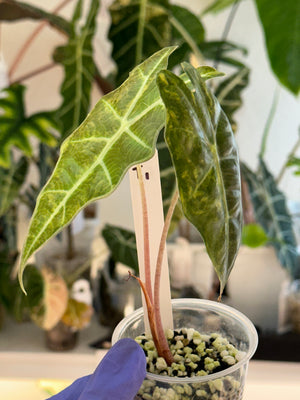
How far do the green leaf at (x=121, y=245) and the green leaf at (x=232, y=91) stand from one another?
1.05ft

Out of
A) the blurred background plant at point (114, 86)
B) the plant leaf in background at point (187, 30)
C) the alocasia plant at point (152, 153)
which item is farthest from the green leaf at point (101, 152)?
the plant leaf in background at point (187, 30)

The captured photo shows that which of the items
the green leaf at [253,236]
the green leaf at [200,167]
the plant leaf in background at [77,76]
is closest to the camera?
the green leaf at [200,167]

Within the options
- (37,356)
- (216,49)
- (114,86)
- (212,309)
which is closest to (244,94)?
(216,49)

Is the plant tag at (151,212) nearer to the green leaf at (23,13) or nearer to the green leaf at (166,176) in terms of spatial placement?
the green leaf at (166,176)

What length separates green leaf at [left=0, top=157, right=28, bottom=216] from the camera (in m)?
1.04

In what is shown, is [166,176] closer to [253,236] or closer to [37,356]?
[253,236]

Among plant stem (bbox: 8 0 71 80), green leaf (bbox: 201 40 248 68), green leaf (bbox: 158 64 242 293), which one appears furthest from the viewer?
plant stem (bbox: 8 0 71 80)

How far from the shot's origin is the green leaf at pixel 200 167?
0.23 metres

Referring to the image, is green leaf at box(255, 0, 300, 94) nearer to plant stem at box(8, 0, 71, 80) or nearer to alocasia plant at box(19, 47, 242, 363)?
alocasia plant at box(19, 47, 242, 363)

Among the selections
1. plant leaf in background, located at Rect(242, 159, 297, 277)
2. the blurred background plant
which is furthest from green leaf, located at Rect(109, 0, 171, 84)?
plant leaf in background, located at Rect(242, 159, 297, 277)

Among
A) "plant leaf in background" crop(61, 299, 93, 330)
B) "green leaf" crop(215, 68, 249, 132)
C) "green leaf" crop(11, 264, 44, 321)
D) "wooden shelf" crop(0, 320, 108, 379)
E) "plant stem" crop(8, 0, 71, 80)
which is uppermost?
"plant stem" crop(8, 0, 71, 80)

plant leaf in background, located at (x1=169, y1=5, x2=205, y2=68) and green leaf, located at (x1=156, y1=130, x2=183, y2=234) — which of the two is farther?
plant leaf in background, located at (x1=169, y1=5, x2=205, y2=68)

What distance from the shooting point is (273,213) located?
41.4 inches

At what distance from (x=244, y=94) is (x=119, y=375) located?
1.12 metres
